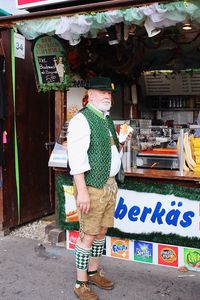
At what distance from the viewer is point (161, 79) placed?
841cm

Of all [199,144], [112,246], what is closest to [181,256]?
[112,246]

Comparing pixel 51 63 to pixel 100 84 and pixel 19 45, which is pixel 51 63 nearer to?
pixel 19 45

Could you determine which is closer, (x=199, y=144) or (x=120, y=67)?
(x=199, y=144)

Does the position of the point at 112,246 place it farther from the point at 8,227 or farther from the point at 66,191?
the point at 8,227

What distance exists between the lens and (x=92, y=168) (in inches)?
143

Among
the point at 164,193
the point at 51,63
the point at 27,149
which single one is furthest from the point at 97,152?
the point at 27,149

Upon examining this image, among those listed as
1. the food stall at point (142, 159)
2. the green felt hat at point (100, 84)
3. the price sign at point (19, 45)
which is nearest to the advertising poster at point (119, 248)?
the food stall at point (142, 159)

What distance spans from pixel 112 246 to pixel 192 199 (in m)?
1.20

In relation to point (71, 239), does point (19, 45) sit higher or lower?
higher

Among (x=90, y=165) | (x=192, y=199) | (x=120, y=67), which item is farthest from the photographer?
(x=120, y=67)

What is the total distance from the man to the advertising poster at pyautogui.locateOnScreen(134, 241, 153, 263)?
962mm

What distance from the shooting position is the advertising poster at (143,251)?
4660 mm

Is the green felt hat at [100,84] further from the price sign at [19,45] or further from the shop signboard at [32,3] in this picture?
the price sign at [19,45]

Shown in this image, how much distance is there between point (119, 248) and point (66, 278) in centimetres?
83
